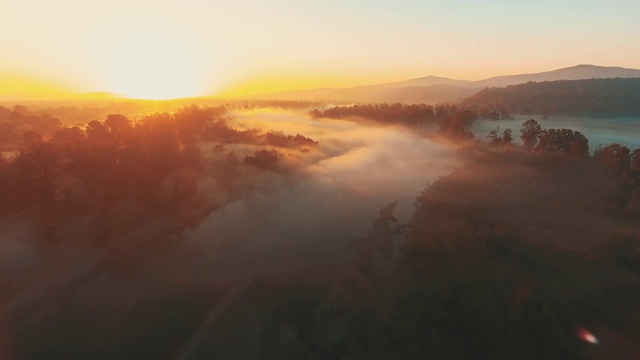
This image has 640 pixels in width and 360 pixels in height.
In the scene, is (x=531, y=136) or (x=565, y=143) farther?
(x=531, y=136)

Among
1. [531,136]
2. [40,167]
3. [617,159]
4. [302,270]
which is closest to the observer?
[302,270]

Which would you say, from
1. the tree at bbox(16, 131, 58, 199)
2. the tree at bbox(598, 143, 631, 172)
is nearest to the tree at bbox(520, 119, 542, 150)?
the tree at bbox(598, 143, 631, 172)

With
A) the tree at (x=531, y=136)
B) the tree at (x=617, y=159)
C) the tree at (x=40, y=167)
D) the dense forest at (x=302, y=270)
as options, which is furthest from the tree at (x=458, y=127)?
the tree at (x=40, y=167)

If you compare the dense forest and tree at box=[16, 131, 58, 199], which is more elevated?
tree at box=[16, 131, 58, 199]

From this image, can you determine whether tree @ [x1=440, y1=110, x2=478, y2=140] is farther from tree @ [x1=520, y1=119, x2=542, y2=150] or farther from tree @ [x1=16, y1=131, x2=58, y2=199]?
tree @ [x1=16, y1=131, x2=58, y2=199]

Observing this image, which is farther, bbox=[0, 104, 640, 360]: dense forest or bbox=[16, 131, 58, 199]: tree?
bbox=[16, 131, 58, 199]: tree

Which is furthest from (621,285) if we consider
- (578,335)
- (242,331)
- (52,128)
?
(52,128)

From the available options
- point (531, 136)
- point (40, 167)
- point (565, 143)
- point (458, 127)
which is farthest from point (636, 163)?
point (40, 167)

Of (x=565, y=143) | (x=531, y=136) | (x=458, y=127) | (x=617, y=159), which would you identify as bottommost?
(x=617, y=159)

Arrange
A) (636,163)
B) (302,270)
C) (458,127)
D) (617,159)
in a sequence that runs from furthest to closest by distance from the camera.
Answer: (458,127) < (617,159) < (636,163) < (302,270)

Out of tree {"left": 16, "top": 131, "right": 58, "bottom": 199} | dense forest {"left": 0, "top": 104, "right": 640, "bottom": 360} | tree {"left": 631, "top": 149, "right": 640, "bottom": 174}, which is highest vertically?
tree {"left": 16, "top": 131, "right": 58, "bottom": 199}

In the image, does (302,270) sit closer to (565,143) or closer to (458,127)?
(565,143)
